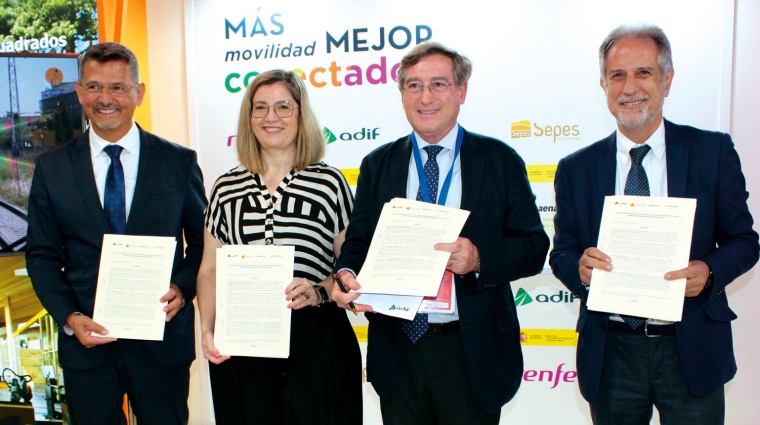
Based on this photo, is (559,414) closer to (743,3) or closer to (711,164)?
(711,164)

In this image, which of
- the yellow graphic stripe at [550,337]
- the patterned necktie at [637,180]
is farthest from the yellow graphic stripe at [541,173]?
the patterned necktie at [637,180]

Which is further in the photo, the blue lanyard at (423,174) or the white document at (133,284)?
the white document at (133,284)

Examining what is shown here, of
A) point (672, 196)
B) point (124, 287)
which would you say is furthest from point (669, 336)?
point (124, 287)

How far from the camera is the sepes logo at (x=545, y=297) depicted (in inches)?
177

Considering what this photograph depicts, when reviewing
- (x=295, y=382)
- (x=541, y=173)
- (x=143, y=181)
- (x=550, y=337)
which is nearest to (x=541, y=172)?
(x=541, y=173)

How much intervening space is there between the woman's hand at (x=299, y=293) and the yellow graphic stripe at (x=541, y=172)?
249cm

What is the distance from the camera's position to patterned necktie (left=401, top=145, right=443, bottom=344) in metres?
2.32

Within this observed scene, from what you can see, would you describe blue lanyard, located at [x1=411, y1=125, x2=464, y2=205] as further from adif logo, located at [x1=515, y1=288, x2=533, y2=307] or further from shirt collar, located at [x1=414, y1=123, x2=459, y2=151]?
adif logo, located at [x1=515, y1=288, x2=533, y2=307]

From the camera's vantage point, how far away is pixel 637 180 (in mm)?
2338

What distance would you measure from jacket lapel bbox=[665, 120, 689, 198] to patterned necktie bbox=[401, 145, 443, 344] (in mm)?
854

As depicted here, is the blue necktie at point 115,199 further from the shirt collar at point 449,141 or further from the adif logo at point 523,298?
the adif logo at point 523,298

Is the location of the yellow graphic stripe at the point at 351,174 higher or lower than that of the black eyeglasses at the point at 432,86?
lower

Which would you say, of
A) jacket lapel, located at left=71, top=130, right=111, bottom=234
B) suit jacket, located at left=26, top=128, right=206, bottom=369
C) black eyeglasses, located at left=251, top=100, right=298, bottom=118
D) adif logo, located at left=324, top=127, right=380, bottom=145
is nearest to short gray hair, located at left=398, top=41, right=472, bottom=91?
black eyeglasses, located at left=251, top=100, right=298, bottom=118

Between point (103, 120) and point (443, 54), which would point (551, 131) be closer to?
point (443, 54)
